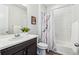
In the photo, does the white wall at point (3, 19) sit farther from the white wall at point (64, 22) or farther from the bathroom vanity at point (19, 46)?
the white wall at point (64, 22)

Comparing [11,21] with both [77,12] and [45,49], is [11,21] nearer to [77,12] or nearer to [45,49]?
[45,49]

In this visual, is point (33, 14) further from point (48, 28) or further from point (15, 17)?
point (48, 28)

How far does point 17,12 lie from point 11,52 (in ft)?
2.10

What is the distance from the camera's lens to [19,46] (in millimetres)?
1303

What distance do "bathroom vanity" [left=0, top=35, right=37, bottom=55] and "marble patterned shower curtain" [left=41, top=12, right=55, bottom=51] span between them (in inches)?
8.4

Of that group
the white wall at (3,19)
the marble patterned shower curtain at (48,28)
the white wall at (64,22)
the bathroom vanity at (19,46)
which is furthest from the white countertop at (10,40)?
the white wall at (64,22)

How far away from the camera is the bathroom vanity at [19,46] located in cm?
106

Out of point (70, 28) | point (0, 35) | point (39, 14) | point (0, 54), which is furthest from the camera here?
point (70, 28)

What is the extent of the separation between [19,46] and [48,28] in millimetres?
723

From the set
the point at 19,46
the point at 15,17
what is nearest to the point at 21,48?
the point at 19,46

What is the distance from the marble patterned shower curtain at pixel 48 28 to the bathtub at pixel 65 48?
0.43 ft

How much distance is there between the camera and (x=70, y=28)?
1668 millimetres

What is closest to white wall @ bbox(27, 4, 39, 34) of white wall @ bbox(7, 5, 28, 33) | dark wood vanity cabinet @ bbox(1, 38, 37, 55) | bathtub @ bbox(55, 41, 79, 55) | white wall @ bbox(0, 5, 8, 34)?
white wall @ bbox(7, 5, 28, 33)
